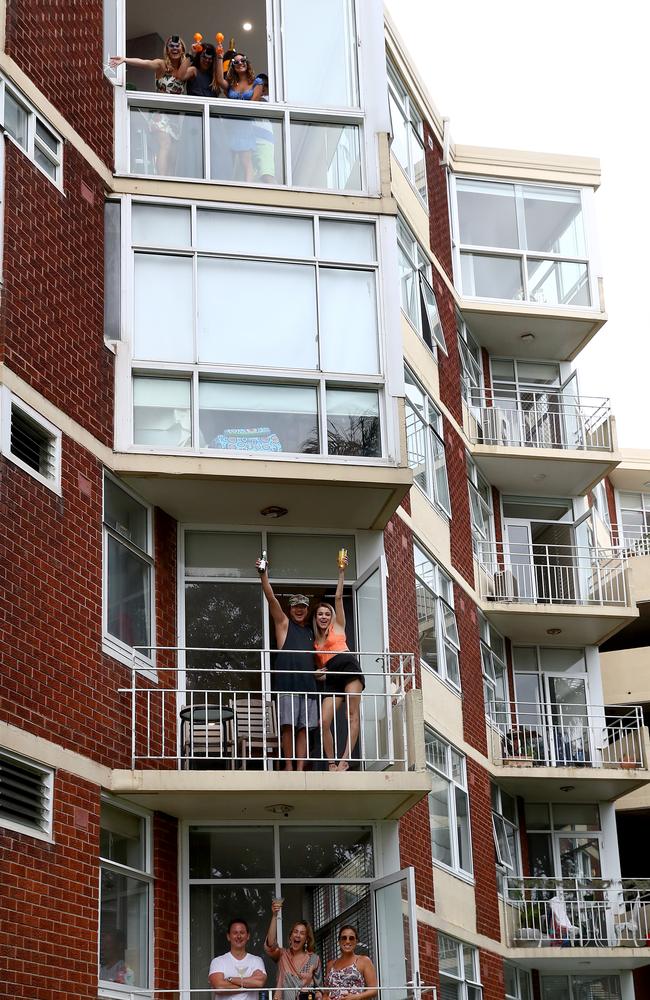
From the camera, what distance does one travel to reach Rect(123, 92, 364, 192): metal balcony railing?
54.9ft

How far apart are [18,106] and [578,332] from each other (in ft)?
55.4

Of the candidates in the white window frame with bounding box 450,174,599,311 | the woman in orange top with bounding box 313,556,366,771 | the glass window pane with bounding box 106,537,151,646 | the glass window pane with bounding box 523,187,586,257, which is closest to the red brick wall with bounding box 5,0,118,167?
the glass window pane with bounding box 106,537,151,646

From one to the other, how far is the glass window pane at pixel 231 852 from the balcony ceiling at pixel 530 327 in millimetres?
14362

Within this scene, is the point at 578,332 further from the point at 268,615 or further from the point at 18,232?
the point at 18,232

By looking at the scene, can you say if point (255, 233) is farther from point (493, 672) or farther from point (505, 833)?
point (505, 833)

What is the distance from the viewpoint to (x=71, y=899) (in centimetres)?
1280

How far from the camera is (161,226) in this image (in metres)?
16.3

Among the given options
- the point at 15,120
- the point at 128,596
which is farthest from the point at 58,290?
the point at 128,596

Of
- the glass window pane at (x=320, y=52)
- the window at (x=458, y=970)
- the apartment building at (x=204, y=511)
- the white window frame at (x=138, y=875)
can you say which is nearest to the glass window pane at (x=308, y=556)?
the apartment building at (x=204, y=511)

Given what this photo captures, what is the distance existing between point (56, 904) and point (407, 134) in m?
15.0

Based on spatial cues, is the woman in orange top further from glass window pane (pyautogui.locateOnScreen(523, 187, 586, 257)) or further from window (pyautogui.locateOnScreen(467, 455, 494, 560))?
glass window pane (pyautogui.locateOnScreen(523, 187, 586, 257))

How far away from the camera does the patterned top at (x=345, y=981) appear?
14.1 m

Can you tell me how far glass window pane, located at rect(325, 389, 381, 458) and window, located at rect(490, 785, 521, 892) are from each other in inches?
401

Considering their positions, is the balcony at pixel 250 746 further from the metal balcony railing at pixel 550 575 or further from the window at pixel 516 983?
the metal balcony railing at pixel 550 575
